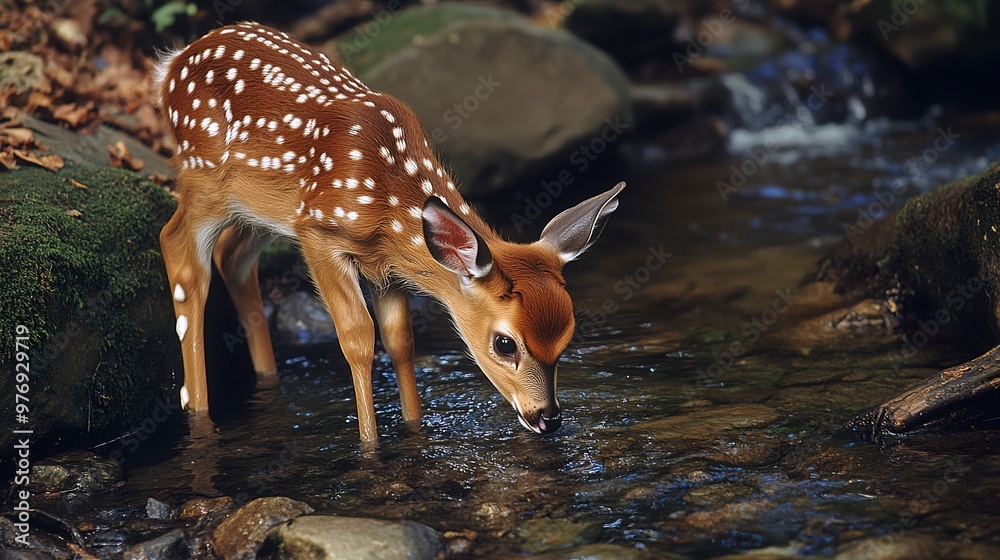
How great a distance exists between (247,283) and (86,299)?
1.25 m

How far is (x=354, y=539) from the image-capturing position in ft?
12.7

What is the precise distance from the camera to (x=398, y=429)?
5.32m

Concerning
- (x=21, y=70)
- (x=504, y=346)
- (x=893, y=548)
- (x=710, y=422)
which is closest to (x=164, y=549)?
(x=504, y=346)

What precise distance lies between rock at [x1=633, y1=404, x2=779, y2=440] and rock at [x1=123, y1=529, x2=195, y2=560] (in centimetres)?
226

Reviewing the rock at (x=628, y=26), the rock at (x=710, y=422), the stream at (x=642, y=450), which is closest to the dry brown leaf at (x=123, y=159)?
the stream at (x=642, y=450)

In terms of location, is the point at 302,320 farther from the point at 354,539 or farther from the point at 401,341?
the point at 354,539

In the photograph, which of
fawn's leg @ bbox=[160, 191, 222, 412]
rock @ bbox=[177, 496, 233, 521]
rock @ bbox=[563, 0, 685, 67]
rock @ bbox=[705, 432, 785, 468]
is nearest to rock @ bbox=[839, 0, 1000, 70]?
rock @ bbox=[563, 0, 685, 67]

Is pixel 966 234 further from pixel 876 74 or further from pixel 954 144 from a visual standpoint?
pixel 876 74

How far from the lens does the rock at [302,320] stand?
7.28 metres

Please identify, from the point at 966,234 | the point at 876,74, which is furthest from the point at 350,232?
the point at 876,74

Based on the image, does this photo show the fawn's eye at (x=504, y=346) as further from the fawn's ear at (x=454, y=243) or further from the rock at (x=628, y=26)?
the rock at (x=628, y=26)

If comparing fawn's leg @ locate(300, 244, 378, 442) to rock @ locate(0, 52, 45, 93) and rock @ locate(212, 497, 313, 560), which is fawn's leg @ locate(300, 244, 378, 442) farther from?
rock @ locate(0, 52, 45, 93)

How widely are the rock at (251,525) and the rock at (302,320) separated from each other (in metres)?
3.00

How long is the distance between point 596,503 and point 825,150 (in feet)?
30.6
